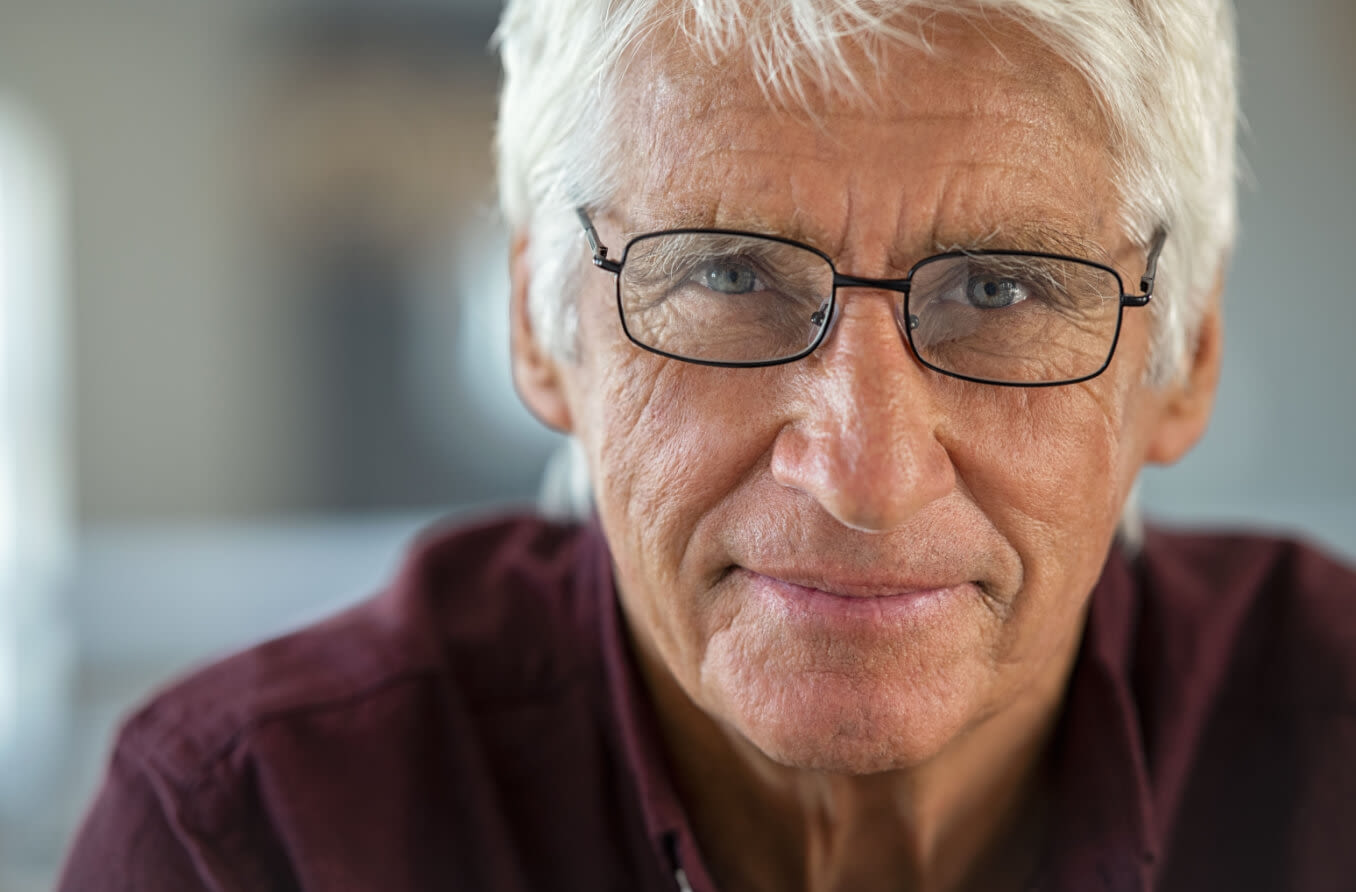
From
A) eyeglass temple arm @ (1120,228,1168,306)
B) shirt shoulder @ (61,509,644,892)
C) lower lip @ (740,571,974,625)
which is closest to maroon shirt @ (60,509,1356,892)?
shirt shoulder @ (61,509,644,892)

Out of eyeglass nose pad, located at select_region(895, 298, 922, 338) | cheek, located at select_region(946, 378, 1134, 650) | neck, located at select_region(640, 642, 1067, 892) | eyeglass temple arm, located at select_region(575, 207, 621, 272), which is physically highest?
eyeglass temple arm, located at select_region(575, 207, 621, 272)

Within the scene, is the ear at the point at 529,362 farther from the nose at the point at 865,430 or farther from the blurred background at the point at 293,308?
the blurred background at the point at 293,308

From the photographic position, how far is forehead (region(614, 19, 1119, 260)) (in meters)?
0.95

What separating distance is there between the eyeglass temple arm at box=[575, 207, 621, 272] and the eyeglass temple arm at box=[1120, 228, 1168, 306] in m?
0.45

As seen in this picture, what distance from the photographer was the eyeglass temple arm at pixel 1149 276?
3.42ft

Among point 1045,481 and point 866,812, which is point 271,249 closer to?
Answer: point 866,812

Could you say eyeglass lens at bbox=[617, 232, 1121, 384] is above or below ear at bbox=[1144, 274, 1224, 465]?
above

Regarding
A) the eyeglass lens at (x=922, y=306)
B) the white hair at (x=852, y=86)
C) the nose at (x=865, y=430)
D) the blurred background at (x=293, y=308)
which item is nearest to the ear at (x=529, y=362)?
the white hair at (x=852, y=86)

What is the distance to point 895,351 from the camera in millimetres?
960

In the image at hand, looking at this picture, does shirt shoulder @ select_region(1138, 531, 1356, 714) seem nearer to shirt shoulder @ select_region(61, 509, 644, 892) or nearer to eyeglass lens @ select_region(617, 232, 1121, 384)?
eyeglass lens @ select_region(617, 232, 1121, 384)

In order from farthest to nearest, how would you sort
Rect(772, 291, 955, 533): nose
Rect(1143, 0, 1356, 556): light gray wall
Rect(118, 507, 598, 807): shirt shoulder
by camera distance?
Rect(1143, 0, 1356, 556): light gray wall, Rect(118, 507, 598, 807): shirt shoulder, Rect(772, 291, 955, 533): nose

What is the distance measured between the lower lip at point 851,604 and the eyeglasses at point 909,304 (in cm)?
19

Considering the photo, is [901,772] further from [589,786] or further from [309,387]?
[309,387]

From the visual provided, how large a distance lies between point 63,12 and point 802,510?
15.7 feet
